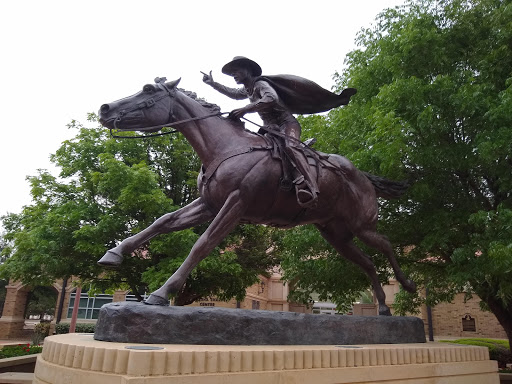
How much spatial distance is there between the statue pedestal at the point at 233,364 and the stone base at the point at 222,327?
166mm

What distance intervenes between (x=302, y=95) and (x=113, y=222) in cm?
1102

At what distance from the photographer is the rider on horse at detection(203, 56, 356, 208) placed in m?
5.10

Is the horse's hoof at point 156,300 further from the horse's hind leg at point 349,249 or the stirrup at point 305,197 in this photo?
the horse's hind leg at point 349,249

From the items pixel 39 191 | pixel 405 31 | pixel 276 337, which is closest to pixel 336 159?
pixel 276 337

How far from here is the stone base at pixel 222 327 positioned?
391 cm

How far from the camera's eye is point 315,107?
20.6 feet

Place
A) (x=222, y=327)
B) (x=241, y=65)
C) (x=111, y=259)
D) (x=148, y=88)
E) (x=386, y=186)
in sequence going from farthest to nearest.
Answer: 1. (x=386, y=186)
2. (x=241, y=65)
3. (x=148, y=88)
4. (x=111, y=259)
5. (x=222, y=327)

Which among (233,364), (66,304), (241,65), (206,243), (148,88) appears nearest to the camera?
(233,364)

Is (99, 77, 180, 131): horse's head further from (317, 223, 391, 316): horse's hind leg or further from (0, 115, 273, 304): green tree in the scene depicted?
(0, 115, 273, 304): green tree

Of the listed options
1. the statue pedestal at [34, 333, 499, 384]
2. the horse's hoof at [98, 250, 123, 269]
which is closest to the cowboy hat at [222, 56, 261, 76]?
the horse's hoof at [98, 250, 123, 269]

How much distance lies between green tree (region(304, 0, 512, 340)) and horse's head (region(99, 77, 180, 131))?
5.11 m

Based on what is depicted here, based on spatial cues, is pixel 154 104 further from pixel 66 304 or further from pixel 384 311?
pixel 66 304

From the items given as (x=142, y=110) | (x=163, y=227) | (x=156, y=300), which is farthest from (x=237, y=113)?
(x=156, y=300)

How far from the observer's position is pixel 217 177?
4.91 m
